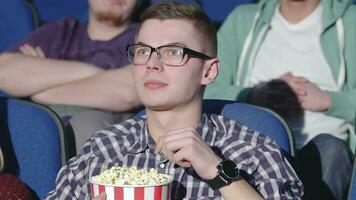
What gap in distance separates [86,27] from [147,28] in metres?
1.28

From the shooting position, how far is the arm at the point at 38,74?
344 centimetres

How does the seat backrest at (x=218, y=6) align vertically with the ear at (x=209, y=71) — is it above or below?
below

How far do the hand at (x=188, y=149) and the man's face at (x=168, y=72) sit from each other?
0.84 ft

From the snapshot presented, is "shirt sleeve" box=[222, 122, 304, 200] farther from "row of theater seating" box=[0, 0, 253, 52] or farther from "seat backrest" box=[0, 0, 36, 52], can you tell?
"seat backrest" box=[0, 0, 36, 52]

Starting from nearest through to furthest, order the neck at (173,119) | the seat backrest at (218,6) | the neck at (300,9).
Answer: the neck at (173,119) < the neck at (300,9) < the seat backrest at (218,6)

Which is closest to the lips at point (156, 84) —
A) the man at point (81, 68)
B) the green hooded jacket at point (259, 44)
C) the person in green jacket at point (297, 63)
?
the man at point (81, 68)

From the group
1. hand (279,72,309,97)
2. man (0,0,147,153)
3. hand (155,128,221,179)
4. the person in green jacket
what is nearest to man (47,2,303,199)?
hand (155,128,221,179)

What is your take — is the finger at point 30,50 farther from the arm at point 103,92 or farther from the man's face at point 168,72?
the man's face at point 168,72

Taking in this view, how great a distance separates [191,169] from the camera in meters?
2.42

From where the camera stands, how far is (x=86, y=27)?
3730 millimetres

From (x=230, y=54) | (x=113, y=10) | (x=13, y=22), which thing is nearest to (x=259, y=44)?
(x=230, y=54)

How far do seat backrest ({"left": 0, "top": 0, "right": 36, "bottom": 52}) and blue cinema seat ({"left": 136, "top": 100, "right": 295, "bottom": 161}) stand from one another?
1.66m

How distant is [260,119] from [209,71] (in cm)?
28

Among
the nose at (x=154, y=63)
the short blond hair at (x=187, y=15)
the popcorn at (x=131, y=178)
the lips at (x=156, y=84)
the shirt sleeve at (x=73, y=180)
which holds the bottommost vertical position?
the shirt sleeve at (x=73, y=180)
